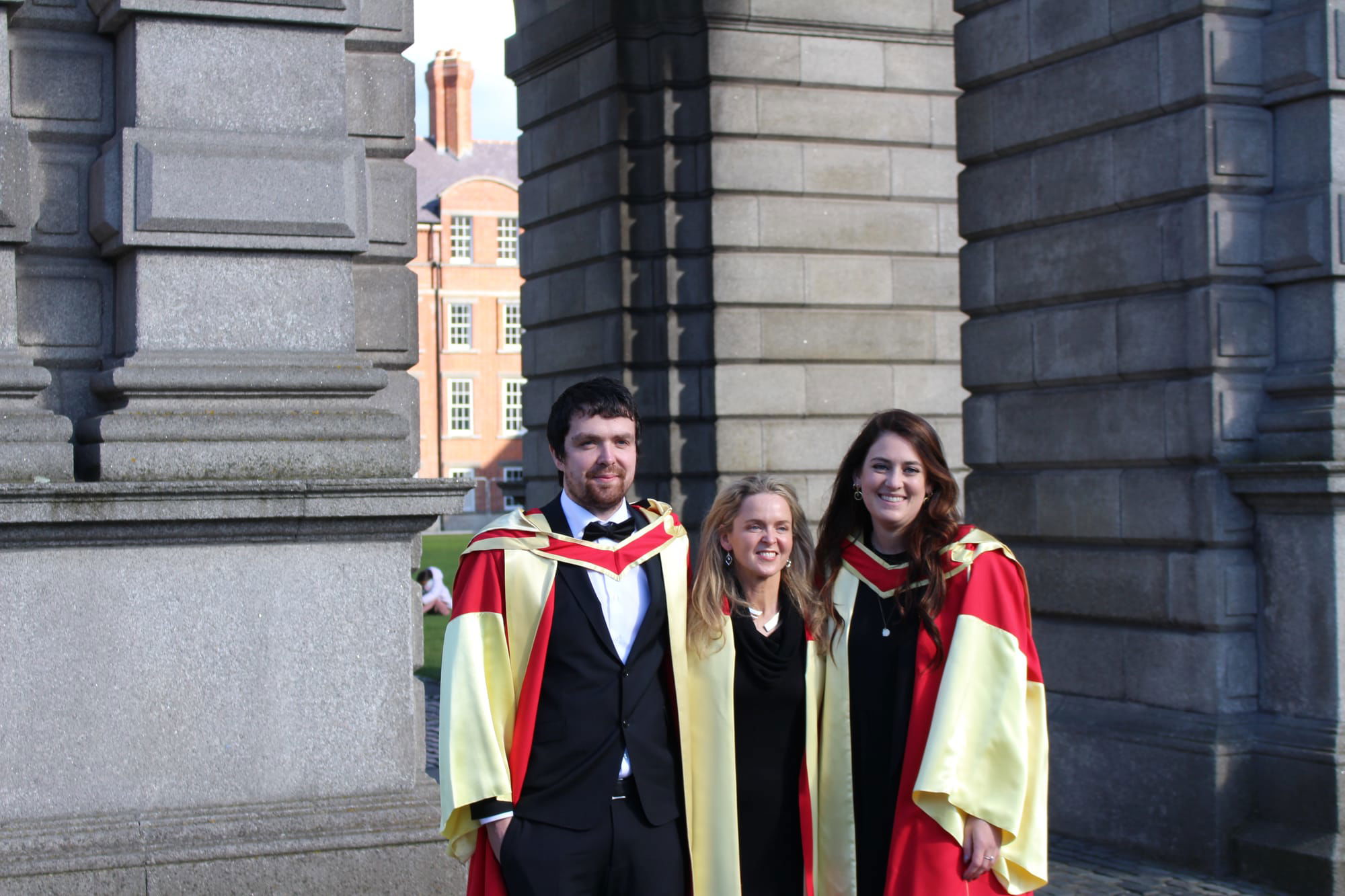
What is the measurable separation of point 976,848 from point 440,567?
2616 centimetres

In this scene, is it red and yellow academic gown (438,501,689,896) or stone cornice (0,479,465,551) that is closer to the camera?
red and yellow academic gown (438,501,689,896)

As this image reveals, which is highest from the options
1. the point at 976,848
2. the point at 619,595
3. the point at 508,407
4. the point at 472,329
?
the point at 472,329

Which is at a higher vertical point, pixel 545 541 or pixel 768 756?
pixel 545 541

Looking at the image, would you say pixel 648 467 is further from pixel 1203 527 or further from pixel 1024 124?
pixel 1203 527

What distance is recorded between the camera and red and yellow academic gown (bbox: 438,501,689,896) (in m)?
4.02

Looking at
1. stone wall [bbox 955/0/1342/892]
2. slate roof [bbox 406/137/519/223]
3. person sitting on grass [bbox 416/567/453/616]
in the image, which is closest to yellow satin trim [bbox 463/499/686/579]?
stone wall [bbox 955/0/1342/892]

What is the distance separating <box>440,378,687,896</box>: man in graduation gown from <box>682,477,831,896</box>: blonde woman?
9 cm

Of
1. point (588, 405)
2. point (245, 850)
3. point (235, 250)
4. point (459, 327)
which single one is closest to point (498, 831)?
point (588, 405)

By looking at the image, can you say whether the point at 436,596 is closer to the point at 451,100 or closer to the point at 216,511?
the point at 216,511

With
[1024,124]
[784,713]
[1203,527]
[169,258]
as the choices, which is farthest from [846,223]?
[784,713]

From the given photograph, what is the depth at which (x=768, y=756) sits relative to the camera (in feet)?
14.2

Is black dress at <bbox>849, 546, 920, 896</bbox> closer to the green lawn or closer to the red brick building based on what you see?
the green lawn

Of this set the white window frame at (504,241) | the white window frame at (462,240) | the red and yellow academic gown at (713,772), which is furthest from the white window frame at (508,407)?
the red and yellow academic gown at (713,772)

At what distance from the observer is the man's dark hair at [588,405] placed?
13.5 ft
